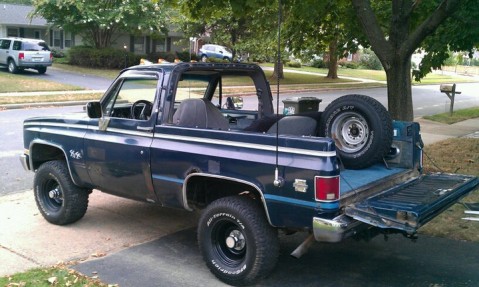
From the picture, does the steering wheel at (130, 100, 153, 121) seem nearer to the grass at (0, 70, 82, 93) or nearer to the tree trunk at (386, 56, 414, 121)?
the tree trunk at (386, 56, 414, 121)

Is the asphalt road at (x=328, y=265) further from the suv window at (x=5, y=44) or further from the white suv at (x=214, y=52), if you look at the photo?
the white suv at (x=214, y=52)

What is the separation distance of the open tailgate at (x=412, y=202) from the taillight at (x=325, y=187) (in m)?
0.23

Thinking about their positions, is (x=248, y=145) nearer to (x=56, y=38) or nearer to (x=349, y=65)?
(x=56, y=38)

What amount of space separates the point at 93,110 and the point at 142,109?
55cm

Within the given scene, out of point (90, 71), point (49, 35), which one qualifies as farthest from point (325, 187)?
point (49, 35)

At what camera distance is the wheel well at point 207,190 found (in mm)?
4840

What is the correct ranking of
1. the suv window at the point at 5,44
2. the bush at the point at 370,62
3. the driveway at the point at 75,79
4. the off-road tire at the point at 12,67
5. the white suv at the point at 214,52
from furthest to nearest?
1. the bush at the point at 370,62
2. the white suv at the point at 214,52
3. the suv window at the point at 5,44
4. the off-road tire at the point at 12,67
5. the driveway at the point at 75,79

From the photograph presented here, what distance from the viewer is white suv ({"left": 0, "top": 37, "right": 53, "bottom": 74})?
28547 mm

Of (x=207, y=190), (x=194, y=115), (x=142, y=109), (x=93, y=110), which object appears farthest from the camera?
(x=142, y=109)

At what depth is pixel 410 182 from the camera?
16.9ft

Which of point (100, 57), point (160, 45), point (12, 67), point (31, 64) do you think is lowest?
point (12, 67)

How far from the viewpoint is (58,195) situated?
20.5 ft

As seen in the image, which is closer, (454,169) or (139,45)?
(454,169)

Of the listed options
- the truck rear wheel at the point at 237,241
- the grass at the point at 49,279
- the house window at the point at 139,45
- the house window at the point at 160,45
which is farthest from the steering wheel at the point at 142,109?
the house window at the point at 160,45
